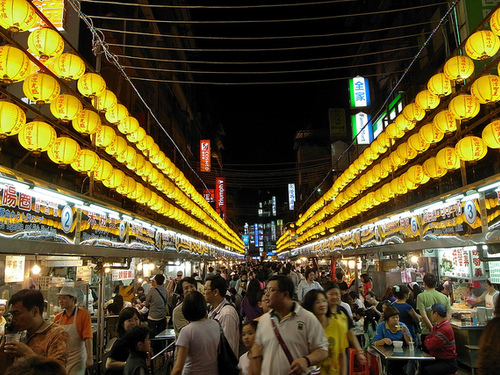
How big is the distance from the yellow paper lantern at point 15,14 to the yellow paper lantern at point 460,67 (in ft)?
28.0

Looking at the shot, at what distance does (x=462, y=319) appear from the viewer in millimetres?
10703

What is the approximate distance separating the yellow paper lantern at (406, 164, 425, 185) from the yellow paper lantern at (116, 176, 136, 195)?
7915 millimetres

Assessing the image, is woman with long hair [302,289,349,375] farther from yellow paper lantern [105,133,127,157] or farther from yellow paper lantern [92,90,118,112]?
yellow paper lantern [105,133,127,157]

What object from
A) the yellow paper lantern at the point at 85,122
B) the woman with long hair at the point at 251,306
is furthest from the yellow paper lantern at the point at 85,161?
the woman with long hair at the point at 251,306

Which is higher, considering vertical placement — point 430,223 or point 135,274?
point 430,223

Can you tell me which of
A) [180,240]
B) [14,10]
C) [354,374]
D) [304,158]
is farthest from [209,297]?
[304,158]

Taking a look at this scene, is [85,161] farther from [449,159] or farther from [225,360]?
[449,159]

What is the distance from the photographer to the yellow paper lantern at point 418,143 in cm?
1054

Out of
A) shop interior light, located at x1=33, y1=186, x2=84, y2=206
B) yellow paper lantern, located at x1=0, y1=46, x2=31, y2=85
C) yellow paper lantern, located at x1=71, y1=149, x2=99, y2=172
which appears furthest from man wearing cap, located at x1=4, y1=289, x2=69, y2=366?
yellow paper lantern, located at x1=71, y1=149, x2=99, y2=172

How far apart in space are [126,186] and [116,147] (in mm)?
1224

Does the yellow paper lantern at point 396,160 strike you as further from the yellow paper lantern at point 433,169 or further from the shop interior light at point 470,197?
the shop interior light at point 470,197

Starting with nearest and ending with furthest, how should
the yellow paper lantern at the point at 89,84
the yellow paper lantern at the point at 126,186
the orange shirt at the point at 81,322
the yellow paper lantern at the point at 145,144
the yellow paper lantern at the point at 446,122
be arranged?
1. the orange shirt at the point at 81,322
2. the yellow paper lantern at the point at 446,122
3. the yellow paper lantern at the point at 89,84
4. the yellow paper lantern at the point at 126,186
5. the yellow paper lantern at the point at 145,144

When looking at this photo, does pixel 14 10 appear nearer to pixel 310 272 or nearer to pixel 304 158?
pixel 310 272

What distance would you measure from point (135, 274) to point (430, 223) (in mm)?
12654
